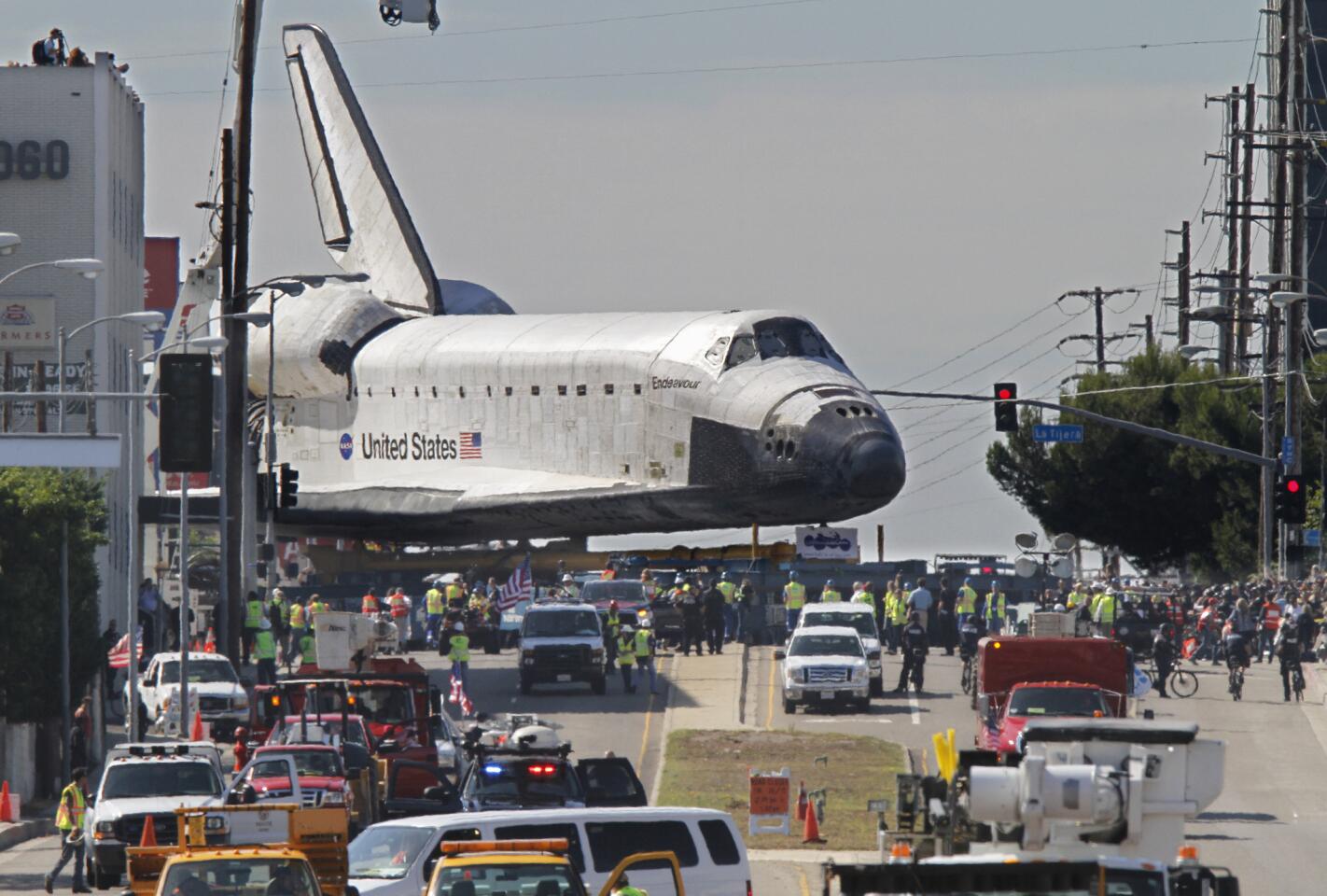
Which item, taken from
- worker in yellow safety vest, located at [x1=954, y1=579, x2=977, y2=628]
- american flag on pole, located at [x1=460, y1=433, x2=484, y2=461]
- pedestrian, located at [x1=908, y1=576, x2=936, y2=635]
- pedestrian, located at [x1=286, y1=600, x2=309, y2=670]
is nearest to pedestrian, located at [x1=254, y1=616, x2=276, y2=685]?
pedestrian, located at [x1=286, y1=600, x2=309, y2=670]

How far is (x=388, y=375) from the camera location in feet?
196

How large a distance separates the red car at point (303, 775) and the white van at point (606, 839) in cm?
563

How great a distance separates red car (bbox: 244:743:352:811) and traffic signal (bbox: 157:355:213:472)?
3.14 metres

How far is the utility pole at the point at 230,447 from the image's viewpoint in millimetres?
38750

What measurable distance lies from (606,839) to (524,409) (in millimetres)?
37257

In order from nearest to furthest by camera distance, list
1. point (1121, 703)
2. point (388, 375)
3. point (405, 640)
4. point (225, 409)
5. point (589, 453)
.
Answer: point (1121, 703) < point (225, 409) < point (405, 640) < point (589, 453) < point (388, 375)

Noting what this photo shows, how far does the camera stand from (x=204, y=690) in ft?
122

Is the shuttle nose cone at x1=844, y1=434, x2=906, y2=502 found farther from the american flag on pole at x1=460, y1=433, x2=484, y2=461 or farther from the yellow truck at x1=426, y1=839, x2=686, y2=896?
the yellow truck at x1=426, y1=839, x2=686, y2=896

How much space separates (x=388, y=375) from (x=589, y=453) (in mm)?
8276

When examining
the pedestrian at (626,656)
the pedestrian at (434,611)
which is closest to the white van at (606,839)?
the pedestrian at (626,656)

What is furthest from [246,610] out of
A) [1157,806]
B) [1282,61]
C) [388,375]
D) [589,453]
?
[1157,806]

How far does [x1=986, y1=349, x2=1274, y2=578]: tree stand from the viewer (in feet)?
240

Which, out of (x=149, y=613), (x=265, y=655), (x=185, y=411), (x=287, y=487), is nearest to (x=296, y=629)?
(x=149, y=613)

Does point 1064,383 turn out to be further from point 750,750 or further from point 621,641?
point 750,750
